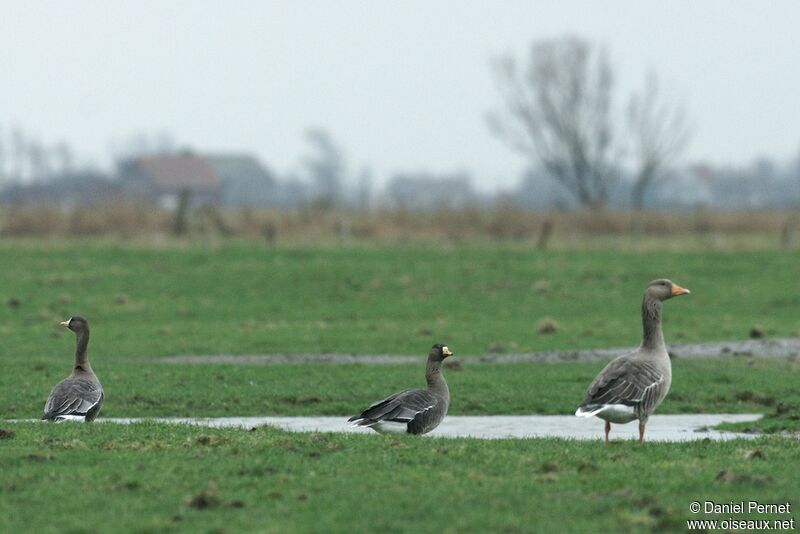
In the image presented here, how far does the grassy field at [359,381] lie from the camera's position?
1085cm

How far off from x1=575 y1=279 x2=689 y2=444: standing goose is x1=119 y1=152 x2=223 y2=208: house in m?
143

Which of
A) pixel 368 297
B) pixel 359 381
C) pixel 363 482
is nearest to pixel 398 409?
pixel 363 482

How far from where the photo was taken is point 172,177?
160 m

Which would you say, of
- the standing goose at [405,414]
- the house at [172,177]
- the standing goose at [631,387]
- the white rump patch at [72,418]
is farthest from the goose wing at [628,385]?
the house at [172,177]

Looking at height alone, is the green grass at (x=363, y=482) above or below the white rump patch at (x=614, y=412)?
below

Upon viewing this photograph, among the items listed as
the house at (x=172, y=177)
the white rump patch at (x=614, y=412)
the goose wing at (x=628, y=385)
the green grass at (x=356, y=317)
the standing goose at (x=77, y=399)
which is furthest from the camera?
the house at (x=172, y=177)

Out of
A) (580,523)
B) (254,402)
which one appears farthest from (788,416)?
(580,523)

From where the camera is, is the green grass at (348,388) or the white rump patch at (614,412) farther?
the green grass at (348,388)

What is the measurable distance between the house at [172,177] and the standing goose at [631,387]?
468ft

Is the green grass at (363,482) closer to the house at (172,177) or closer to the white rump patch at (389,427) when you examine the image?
the white rump patch at (389,427)

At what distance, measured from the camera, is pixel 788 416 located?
19.8 metres

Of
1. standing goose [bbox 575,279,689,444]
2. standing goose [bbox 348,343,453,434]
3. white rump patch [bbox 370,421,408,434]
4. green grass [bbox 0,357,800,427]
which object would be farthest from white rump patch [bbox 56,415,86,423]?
standing goose [bbox 575,279,689,444]

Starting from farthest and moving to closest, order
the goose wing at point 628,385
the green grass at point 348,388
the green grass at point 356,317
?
the green grass at point 356,317 → the green grass at point 348,388 → the goose wing at point 628,385

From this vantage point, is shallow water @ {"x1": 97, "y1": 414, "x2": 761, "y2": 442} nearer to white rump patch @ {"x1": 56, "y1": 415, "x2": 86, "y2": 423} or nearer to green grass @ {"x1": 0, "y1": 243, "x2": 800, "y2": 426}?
green grass @ {"x1": 0, "y1": 243, "x2": 800, "y2": 426}
